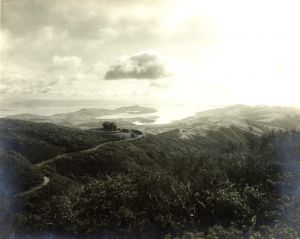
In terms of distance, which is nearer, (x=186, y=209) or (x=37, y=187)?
(x=186, y=209)

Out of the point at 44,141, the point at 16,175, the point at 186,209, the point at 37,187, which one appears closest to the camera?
the point at 186,209

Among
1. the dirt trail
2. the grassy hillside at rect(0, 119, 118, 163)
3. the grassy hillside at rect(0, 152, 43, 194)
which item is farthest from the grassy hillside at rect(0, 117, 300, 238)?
the grassy hillside at rect(0, 119, 118, 163)

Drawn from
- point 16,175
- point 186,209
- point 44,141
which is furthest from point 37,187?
point 186,209

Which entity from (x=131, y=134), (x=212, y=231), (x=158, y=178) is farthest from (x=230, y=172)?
(x=131, y=134)

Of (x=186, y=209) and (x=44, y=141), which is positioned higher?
(x=186, y=209)

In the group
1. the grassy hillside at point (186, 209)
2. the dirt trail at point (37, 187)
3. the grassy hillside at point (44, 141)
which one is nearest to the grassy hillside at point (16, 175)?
the dirt trail at point (37, 187)

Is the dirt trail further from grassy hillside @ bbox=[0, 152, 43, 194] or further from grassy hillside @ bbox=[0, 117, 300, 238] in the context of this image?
grassy hillside @ bbox=[0, 117, 300, 238]

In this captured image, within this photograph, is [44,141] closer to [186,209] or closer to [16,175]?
[16,175]

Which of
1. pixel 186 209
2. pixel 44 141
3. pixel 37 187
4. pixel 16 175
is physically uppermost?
pixel 186 209

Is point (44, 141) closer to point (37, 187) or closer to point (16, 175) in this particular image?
point (16, 175)

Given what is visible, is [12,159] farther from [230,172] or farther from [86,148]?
[230,172]

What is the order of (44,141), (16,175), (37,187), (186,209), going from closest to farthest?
(186,209) → (37,187) → (16,175) → (44,141)
